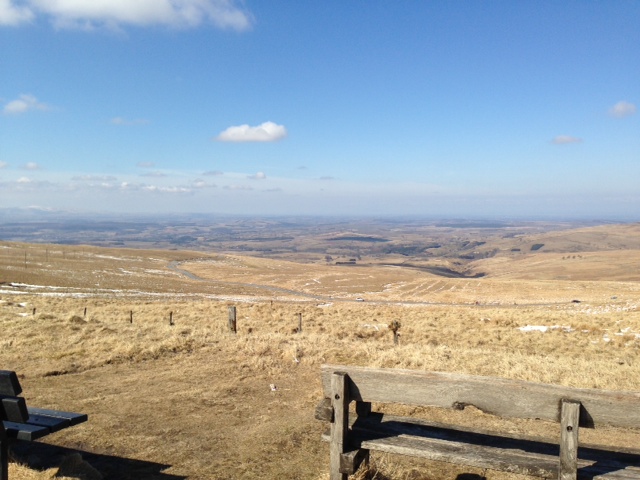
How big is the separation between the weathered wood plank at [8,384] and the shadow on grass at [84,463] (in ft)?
→ 4.75

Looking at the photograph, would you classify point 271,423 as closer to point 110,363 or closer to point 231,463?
point 231,463

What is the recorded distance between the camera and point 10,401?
15.0 ft

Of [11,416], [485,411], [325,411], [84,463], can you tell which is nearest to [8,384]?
[11,416]

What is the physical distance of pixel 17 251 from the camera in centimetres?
8350

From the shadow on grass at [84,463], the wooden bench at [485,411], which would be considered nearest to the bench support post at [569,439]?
the wooden bench at [485,411]

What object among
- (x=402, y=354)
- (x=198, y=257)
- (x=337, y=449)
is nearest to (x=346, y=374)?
(x=337, y=449)

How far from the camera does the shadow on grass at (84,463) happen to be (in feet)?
18.0

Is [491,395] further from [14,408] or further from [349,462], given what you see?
[14,408]

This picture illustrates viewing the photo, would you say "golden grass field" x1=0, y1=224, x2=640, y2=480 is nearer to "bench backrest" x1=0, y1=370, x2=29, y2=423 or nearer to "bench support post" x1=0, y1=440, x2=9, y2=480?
"bench support post" x1=0, y1=440, x2=9, y2=480

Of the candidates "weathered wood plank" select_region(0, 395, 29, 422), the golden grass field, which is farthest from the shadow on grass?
"weathered wood plank" select_region(0, 395, 29, 422)

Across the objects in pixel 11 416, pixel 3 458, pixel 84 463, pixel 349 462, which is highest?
pixel 11 416

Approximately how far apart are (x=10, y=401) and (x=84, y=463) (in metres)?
1.51

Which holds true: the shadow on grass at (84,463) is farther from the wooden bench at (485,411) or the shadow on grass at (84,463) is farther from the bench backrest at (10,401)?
the wooden bench at (485,411)

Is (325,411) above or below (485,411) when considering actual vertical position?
below
